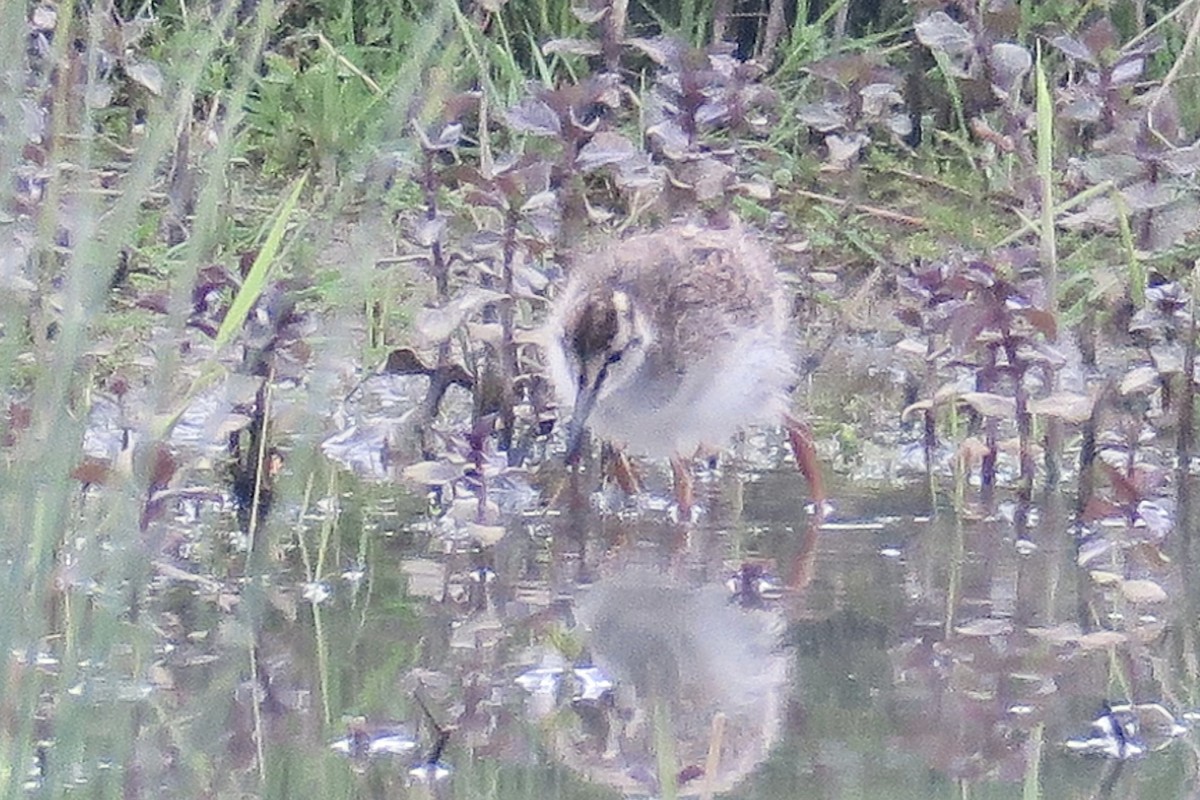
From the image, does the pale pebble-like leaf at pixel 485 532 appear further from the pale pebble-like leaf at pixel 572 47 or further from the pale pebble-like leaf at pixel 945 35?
the pale pebble-like leaf at pixel 945 35

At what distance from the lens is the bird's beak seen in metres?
4.31

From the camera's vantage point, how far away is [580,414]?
4.38 meters

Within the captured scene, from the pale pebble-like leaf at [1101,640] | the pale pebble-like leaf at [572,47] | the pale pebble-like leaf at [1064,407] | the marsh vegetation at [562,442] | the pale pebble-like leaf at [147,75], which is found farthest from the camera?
the pale pebble-like leaf at [147,75]

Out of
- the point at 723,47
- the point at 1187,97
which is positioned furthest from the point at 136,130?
the point at 1187,97

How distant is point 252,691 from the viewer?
10.4 ft

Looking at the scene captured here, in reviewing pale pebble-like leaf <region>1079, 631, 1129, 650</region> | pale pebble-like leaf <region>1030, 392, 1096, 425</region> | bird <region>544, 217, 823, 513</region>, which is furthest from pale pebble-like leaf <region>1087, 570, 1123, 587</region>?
bird <region>544, 217, 823, 513</region>

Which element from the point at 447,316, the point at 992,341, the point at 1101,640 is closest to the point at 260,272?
the point at 447,316

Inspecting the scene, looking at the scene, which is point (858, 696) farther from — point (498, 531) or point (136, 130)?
point (136, 130)

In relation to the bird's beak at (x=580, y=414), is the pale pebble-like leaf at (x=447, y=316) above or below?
above

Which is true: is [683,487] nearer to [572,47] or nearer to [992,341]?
[992,341]

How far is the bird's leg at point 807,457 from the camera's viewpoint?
438 centimetres

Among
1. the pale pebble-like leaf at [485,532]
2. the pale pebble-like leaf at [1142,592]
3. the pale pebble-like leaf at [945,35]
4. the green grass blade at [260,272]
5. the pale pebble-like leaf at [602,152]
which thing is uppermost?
the pale pebble-like leaf at [945,35]

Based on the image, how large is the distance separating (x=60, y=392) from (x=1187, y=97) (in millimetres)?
4613

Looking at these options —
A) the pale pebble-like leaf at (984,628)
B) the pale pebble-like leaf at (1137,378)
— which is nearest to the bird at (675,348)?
the pale pebble-like leaf at (1137,378)
